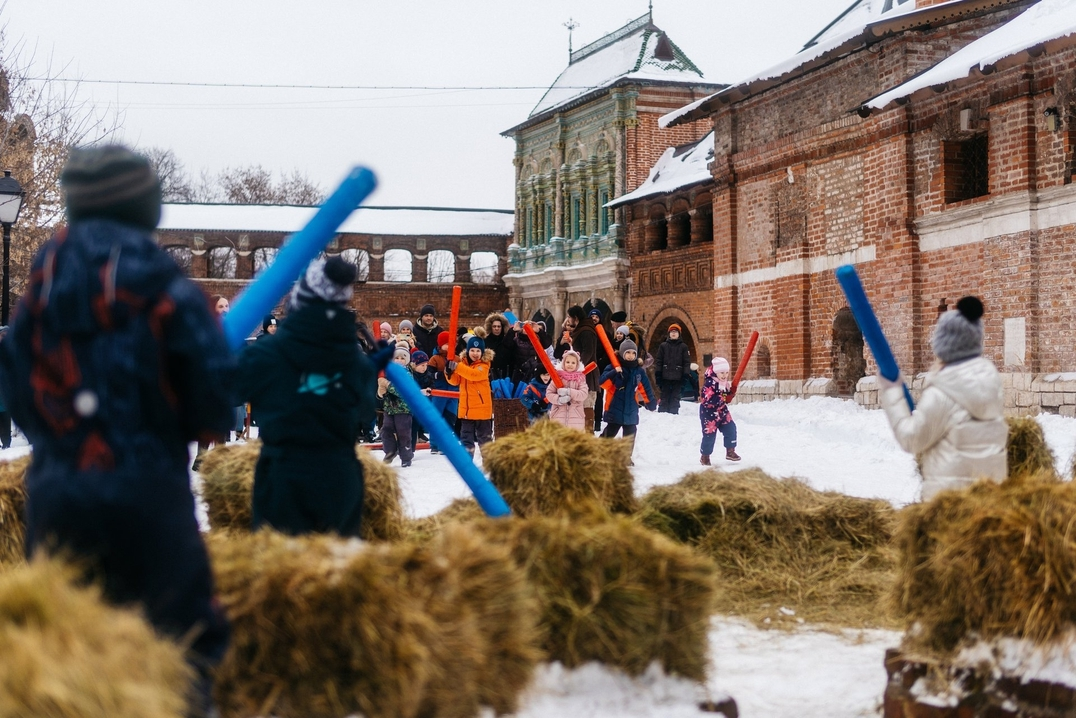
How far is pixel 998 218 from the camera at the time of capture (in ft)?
51.5

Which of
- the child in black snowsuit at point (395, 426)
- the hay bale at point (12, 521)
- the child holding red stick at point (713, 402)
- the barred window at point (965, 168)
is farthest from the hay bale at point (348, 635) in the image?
the barred window at point (965, 168)

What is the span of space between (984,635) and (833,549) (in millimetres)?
3293

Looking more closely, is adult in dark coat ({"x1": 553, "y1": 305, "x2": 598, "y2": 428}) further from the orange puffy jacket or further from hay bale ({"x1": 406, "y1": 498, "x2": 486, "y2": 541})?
hay bale ({"x1": 406, "y1": 498, "x2": 486, "y2": 541})

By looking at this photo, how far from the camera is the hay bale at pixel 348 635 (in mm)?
2920

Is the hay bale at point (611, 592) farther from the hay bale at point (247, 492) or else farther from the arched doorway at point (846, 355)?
the arched doorway at point (846, 355)

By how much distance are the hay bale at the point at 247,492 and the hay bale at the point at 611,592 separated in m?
1.98

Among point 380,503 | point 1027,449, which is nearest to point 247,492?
point 380,503

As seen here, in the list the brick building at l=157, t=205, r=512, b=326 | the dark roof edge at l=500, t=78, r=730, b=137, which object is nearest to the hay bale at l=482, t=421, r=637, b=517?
the dark roof edge at l=500, t=78, r=730, b=137

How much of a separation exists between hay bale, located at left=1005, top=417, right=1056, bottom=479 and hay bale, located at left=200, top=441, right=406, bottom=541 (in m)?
3.94

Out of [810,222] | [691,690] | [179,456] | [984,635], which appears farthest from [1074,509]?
[810,222]

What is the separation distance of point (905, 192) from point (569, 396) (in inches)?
333

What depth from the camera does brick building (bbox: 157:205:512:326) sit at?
4081cm

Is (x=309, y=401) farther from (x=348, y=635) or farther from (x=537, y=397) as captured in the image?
(x=537, y=397)

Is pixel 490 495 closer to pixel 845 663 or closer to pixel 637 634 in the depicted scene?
pixel 637 634
